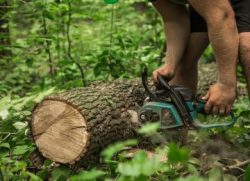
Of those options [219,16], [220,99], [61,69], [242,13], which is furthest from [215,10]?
[61,69]

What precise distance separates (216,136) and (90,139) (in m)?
1.02

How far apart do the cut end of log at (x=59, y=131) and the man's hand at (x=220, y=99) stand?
0.81 meters

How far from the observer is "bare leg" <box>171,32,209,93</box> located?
3.46 m

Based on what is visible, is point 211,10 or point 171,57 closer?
point 211,10

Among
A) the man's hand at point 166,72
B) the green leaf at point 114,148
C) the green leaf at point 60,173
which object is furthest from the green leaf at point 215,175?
the man's hand at point 166,72

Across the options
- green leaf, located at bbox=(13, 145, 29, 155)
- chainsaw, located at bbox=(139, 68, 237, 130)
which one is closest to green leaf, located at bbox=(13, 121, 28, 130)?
green leaf, located at bbox=(13, 145, 29, 155)

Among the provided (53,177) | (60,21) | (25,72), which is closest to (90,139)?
(53,177)

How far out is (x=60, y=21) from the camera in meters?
5.05

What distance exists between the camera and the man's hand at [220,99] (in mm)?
2783

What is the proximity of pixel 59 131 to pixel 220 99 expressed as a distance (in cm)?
105

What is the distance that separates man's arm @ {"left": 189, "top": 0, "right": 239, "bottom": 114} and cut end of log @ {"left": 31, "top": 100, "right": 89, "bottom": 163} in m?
A: 0.87

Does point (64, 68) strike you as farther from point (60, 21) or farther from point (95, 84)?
point (95, 84)

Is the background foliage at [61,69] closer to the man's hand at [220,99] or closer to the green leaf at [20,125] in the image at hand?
the green leaf at [20,125]

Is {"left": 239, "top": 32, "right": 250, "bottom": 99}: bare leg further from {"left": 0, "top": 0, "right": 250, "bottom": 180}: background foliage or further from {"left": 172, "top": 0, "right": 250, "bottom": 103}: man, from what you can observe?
{"left": 0, "top": 0, "right": 250, "bottom": 180}: background foliage
